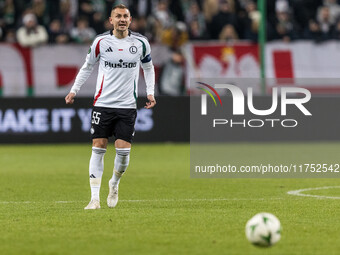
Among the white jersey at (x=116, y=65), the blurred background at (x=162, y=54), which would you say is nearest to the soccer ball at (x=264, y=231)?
the white jersey at (x=116, y=65)

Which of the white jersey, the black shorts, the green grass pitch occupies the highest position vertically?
the white jersey

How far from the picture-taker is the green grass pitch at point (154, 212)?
25.8 ft

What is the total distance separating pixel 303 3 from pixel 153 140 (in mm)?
6278

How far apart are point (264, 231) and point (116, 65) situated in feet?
11.9

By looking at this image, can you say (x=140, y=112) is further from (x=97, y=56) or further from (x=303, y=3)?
(x=97, y=56)

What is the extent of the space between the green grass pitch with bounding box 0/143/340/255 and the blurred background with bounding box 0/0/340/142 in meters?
4.03

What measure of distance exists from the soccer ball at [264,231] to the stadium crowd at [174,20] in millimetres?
15034

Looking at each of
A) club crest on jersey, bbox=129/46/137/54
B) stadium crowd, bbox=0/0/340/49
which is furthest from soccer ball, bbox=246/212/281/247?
stadium crowd, bbox=0/0/340/49

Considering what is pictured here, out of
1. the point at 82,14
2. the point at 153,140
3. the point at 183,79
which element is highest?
the point at 82,14

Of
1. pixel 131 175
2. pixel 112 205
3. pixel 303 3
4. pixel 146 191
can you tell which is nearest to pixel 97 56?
pixel 112 205

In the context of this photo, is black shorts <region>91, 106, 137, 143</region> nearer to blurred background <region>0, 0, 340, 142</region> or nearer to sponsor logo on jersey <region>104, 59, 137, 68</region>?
sponsor logo on jersey <region>104, 59, 137, 68</region>

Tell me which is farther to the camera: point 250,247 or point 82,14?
point 82,14

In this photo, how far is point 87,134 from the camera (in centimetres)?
2194

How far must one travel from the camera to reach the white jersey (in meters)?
10.4
